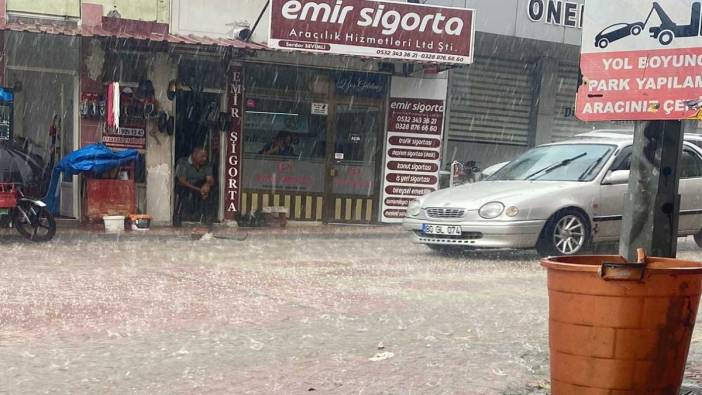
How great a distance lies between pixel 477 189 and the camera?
38.6ft

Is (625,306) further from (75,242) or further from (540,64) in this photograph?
(540,64)

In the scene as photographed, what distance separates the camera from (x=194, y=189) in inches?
603

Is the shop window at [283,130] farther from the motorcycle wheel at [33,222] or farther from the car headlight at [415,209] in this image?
the car headlight at [415,209]

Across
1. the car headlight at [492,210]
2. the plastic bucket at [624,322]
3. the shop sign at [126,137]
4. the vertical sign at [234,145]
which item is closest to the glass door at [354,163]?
the vertical sign at [234,145]

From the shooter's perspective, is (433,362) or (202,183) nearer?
(433,362)

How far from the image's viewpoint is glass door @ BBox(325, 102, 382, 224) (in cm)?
1670

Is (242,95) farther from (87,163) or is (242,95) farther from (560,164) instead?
(560,164)

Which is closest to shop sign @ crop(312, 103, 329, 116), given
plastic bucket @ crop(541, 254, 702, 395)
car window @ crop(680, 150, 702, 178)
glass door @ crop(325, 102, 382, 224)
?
glass door @ crop(325, 102, 382, 224)

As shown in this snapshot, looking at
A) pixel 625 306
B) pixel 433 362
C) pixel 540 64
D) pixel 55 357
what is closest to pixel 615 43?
pixel 625 306

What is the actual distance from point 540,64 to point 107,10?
10.1 meters

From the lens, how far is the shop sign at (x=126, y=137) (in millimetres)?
15141

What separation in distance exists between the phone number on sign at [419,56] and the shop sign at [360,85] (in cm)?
182

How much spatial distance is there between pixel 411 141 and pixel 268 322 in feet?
33.7

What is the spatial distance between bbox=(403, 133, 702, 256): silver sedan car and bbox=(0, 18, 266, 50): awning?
4.59m
